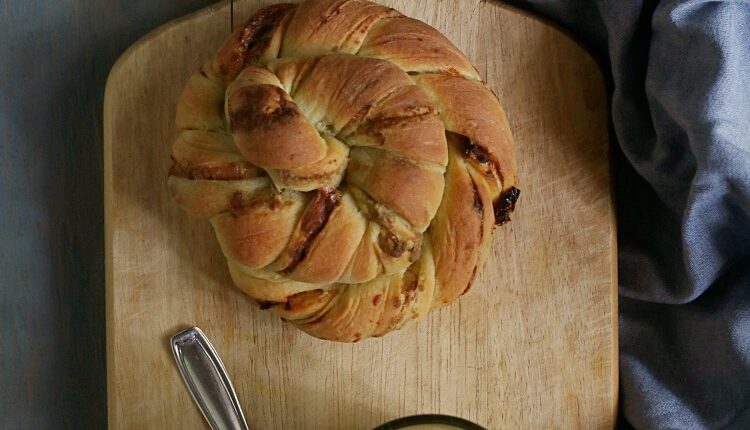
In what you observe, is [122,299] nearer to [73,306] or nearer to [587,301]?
[73,306]

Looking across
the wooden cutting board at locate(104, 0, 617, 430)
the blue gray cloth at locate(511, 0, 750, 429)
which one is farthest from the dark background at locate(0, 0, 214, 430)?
the blue gray cloth at locate(511, 0, 750, 429)

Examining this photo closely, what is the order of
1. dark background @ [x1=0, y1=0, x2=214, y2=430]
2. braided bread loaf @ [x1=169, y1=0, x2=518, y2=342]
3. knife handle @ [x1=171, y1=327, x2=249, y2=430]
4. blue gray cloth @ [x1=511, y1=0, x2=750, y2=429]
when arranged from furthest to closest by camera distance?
dark background @ [x1=0, y1=0, x2=214, y2=430] → knife handle @ [x1=171, y1=327, x2=249, y2=430] → blue gray cloth @ [x1=511, y1=0, x2=750, y2=429] → braided bread loaf @ [x1=169, y1=0, x2=518, y2=342]

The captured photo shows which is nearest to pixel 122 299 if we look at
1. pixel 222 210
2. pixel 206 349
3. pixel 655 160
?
pixel 206 349

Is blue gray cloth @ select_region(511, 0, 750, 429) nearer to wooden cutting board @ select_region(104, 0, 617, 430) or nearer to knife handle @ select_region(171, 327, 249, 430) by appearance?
wooden cutting board @ select_region(104, 0, 617, 430)

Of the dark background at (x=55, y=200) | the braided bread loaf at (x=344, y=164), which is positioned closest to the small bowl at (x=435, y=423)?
the braided bread loaf at (x=344, y=164)

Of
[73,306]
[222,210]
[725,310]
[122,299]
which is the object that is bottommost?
[73,306]

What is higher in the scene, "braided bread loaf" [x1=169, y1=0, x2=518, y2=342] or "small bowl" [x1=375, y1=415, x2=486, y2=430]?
"braided bread loaf" [x1=169, y1=0, x2=518, y2=342]

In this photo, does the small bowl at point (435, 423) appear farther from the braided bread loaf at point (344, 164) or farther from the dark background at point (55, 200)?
the dark background at point (55, 200)

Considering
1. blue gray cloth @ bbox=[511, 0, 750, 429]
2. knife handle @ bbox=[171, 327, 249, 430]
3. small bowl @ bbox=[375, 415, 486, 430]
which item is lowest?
knife handle @ bbox=[171, 327, 249, 430]
